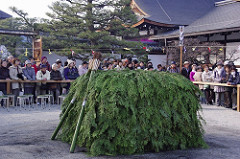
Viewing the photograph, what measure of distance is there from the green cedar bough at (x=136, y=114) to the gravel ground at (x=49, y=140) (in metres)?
0.19

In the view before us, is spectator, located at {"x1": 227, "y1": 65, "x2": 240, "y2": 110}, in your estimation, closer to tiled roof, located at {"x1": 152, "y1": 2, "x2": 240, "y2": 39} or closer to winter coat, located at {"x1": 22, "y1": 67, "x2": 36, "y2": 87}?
tiled roof, located at {"x1": 152, "y1": 2, "x2": 240, "y2": 39}

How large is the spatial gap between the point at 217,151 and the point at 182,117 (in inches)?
29.8

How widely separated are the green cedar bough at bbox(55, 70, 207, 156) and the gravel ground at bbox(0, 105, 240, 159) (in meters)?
0.19

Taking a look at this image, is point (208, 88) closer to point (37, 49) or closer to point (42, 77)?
point (42, 77)

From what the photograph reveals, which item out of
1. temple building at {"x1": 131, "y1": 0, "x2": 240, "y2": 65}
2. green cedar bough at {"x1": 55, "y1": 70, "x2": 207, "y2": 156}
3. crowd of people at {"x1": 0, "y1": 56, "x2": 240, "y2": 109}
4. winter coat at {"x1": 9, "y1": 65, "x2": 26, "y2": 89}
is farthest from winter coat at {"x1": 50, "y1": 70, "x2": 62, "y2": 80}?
temple building at {"x1": 131, "y1": 0, "x2": 240, "y2": 65}

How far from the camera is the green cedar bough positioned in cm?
425

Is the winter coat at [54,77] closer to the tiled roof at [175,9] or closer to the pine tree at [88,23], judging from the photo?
the pine tree at [88,23]

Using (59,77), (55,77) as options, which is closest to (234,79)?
(59,77)

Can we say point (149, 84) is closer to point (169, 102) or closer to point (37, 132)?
point (169, 102)

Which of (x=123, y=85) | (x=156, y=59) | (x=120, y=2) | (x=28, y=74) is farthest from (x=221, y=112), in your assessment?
(x=156, y=59)

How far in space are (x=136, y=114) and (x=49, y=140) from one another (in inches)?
69.8

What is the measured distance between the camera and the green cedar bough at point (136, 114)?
167 inches

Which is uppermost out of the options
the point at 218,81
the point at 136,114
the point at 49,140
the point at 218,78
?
the point at 218,78

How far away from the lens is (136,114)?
4375 millimetres
